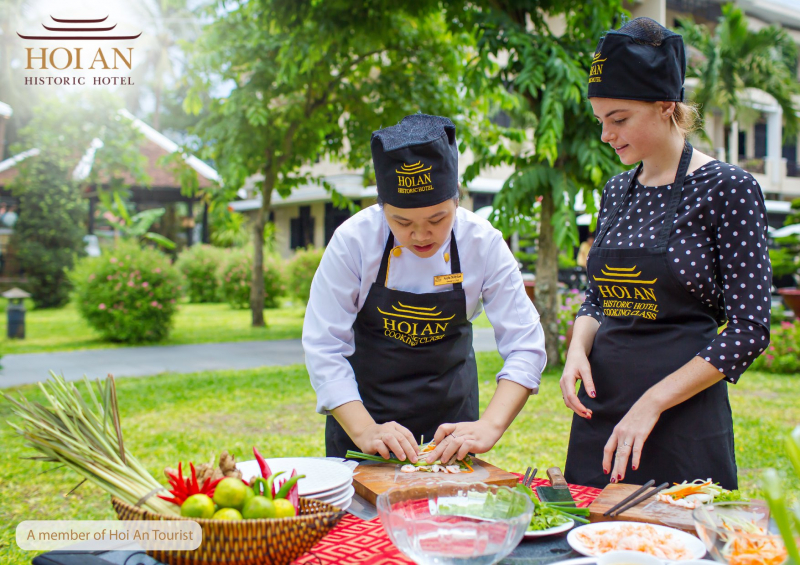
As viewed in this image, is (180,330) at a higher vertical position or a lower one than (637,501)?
lower

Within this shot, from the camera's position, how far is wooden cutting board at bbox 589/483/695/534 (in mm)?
1280

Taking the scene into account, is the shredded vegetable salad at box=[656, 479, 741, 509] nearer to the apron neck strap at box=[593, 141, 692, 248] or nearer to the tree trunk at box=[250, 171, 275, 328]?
the apron neck strap at box=[593, 141, 692, 248]

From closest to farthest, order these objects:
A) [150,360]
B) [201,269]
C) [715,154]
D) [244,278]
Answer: [150,360] < [244,278] < [201,269] < [715,154]

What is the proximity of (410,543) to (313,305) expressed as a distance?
92cm

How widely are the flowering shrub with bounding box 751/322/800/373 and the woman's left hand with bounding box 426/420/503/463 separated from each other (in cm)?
738

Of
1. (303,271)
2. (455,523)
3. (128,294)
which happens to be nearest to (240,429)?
(455,523)

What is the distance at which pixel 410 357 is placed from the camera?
197 centimetres

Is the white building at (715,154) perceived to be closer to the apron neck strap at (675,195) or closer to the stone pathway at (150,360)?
the stone pathway at (150,360)

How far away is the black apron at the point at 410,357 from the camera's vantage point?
1.92 metres

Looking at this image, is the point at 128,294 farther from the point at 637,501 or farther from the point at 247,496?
the point at 637,501

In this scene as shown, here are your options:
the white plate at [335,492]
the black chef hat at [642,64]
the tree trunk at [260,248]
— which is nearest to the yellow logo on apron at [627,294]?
the black chef hat at [642,64]

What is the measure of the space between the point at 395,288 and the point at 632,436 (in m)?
0.77

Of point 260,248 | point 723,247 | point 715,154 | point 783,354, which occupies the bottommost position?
point 783,354

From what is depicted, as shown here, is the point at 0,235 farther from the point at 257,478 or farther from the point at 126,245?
the point at 257,478
